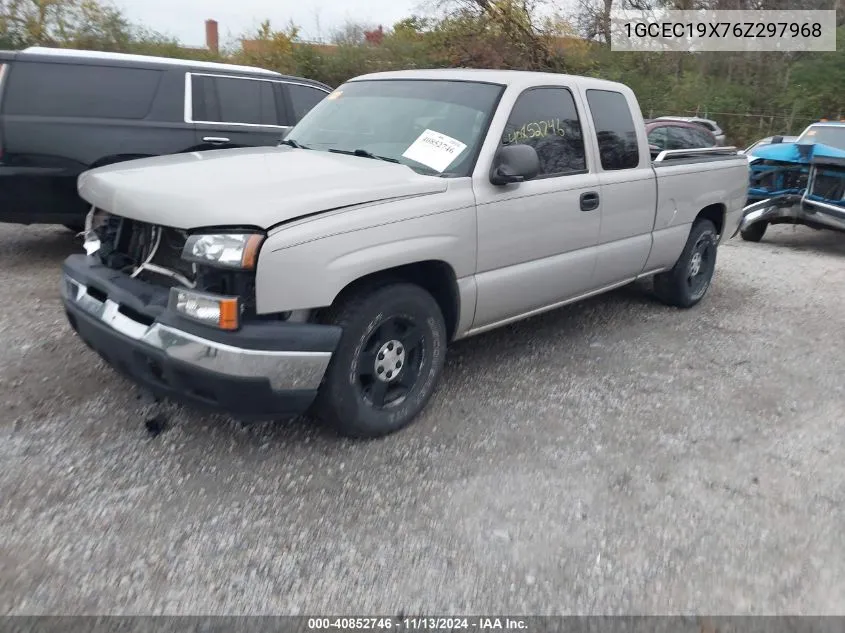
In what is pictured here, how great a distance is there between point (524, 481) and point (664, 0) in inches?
1148

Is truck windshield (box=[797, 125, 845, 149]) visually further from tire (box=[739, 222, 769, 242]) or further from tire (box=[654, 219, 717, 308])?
tire (box=[654, 219, 717, 308])

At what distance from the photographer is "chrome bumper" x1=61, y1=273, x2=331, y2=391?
2.87 m

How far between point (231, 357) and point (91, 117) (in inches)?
170

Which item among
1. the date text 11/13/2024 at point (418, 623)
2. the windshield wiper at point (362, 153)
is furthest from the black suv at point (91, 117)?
the date text 11/13/2024 at point (418, 623)

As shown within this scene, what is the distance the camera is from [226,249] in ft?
9.37

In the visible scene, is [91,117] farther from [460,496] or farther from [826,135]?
[826,135]

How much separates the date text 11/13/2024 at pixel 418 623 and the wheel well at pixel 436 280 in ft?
5.00

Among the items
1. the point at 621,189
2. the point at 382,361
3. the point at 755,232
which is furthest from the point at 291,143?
the point at 755,232

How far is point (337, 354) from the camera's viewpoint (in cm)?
318

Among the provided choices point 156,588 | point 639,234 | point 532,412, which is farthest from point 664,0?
point 156,588

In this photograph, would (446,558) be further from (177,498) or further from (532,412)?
(532,412)

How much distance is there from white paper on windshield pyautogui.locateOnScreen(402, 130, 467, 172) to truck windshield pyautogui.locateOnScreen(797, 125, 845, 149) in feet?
25.5

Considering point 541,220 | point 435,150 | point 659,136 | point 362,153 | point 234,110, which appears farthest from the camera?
point 659,136

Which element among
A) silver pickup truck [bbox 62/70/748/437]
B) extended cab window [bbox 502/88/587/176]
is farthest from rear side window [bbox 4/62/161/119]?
extended cab window [bbox 502/88/587/176]
